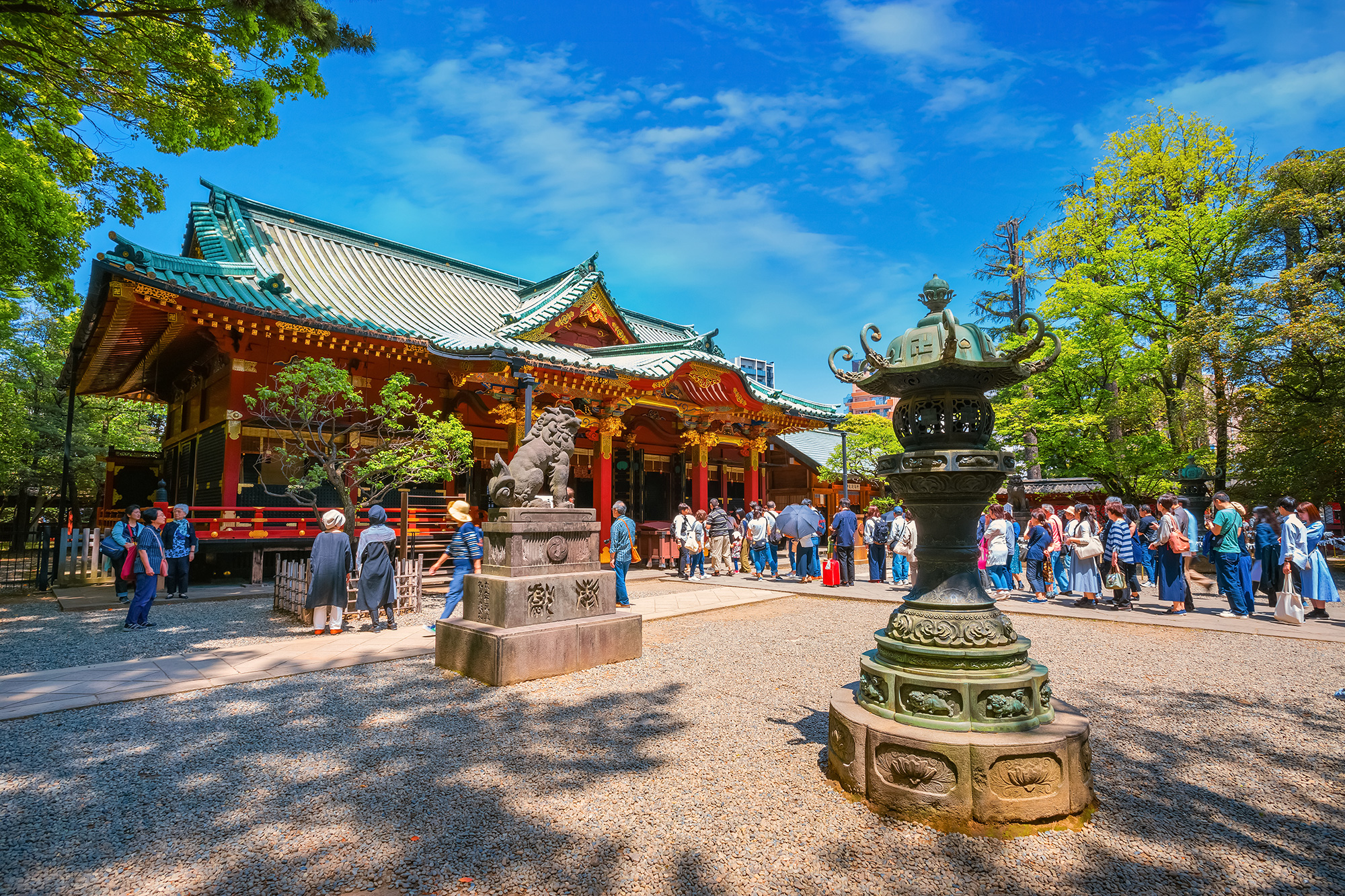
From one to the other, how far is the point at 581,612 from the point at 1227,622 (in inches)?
347

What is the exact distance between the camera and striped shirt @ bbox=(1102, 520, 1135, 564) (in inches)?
393

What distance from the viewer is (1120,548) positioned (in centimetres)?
1001

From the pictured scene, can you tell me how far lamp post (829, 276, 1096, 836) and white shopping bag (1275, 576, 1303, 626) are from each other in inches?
291

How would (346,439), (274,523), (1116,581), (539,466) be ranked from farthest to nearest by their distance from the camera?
(346,439) < (274,523) < (1116,581) < (539,466)

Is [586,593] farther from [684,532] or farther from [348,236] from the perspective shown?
[348,236]

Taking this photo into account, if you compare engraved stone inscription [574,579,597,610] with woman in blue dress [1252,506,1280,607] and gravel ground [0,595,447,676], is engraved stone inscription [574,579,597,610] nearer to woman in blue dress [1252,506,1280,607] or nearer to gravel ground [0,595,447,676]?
gravel ground [0,595,447,676]

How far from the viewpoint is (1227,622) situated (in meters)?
8.41

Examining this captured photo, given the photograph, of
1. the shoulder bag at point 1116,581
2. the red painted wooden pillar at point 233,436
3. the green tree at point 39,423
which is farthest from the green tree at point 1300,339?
the green tree at point 39,423

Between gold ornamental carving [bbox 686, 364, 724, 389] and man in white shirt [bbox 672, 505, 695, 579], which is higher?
gold ornamental carving [bbox 686, 364, 724, 389]

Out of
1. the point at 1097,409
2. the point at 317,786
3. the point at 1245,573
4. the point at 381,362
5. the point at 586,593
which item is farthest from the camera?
the point at 1097,409

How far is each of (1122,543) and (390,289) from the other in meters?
17.3

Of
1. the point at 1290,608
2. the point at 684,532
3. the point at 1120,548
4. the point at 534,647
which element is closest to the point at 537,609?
the point at 534,647

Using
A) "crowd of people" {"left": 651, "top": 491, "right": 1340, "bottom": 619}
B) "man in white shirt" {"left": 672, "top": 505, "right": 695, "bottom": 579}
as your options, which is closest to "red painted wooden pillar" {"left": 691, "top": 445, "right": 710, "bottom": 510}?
"crowd of people" {"left": 651, "top": 491, "right": 1340, "bottom": 619}

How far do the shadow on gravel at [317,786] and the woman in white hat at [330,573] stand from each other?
2247 mm
